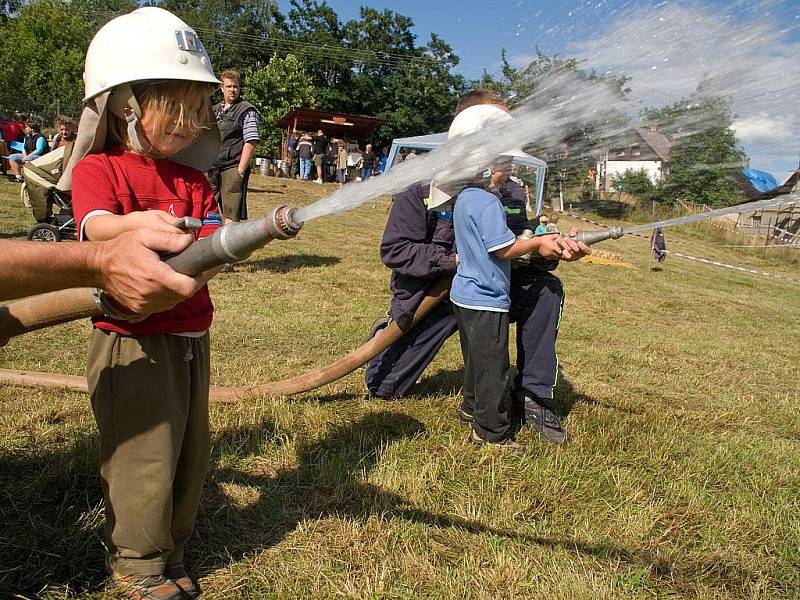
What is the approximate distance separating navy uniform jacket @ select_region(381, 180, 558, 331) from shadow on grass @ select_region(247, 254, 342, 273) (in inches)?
209

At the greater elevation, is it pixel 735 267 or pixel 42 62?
pixel 42 62

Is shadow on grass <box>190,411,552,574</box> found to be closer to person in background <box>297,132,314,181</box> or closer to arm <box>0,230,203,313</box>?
arm <box>0,230,203,313</box>

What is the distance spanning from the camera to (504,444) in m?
3.85

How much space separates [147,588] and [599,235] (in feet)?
8.42

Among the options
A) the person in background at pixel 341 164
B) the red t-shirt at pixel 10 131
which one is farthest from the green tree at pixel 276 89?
the red t-shirt at pixel 10 131

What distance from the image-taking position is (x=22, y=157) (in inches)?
705

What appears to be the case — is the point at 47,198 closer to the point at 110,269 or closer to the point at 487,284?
the point at 487,284

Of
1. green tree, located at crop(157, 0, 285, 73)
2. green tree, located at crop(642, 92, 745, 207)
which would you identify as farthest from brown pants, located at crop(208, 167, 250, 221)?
green tree, located at crop(157, 0, 285, 73)

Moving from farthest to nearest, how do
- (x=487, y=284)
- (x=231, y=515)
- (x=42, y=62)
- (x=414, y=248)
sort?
(x=42, y=62) → (x=414, y=248) → (x=487, y=284) → (x=231, y=515)

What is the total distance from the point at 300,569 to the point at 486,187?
2.36m

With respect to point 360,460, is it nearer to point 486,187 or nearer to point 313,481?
point 313,481

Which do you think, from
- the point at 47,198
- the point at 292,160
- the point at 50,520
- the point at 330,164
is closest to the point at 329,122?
the point at 330,164

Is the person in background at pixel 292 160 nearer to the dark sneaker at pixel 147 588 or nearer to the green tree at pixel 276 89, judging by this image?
the green tree at pixel 276 89

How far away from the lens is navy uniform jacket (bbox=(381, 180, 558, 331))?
4.25 meters
